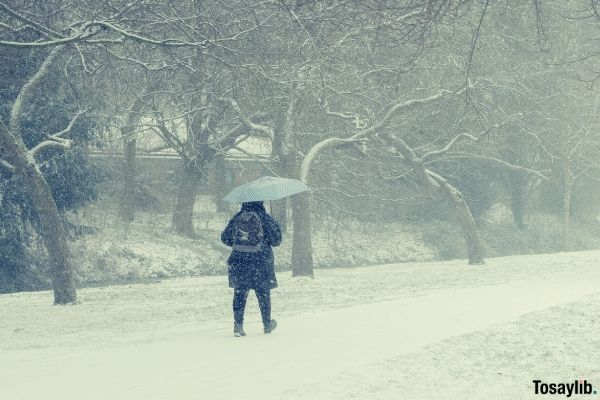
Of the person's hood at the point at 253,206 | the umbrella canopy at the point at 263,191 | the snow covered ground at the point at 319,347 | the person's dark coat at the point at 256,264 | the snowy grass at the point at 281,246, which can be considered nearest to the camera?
the snow covered ground at the point at 319,347

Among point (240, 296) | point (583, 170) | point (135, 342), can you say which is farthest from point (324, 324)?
point (583, 170)

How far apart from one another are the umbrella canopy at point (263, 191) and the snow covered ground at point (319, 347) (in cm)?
175

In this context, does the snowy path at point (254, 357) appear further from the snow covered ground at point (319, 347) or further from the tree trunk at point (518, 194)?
the tree trunk at point (518, 194)

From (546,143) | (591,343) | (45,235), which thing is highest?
(546,143)

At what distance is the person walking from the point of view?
12.8m

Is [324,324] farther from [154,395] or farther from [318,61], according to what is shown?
[318,61]

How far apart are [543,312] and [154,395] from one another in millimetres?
7274

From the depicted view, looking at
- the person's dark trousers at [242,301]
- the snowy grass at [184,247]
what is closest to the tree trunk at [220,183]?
the snowy grass at [184,247]

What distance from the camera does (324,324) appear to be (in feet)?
45.1

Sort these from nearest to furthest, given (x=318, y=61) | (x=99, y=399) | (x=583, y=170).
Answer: (x=99, y=399), (x=318, y=61), (x=583, y=170)

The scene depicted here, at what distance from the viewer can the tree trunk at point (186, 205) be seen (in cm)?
3638

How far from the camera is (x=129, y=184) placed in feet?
120

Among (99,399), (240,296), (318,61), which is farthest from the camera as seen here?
(318,61)

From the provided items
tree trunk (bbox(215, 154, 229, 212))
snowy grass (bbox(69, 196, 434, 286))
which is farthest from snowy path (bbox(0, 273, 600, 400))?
tree trunk (bbox(215, 154, 229, 212))
